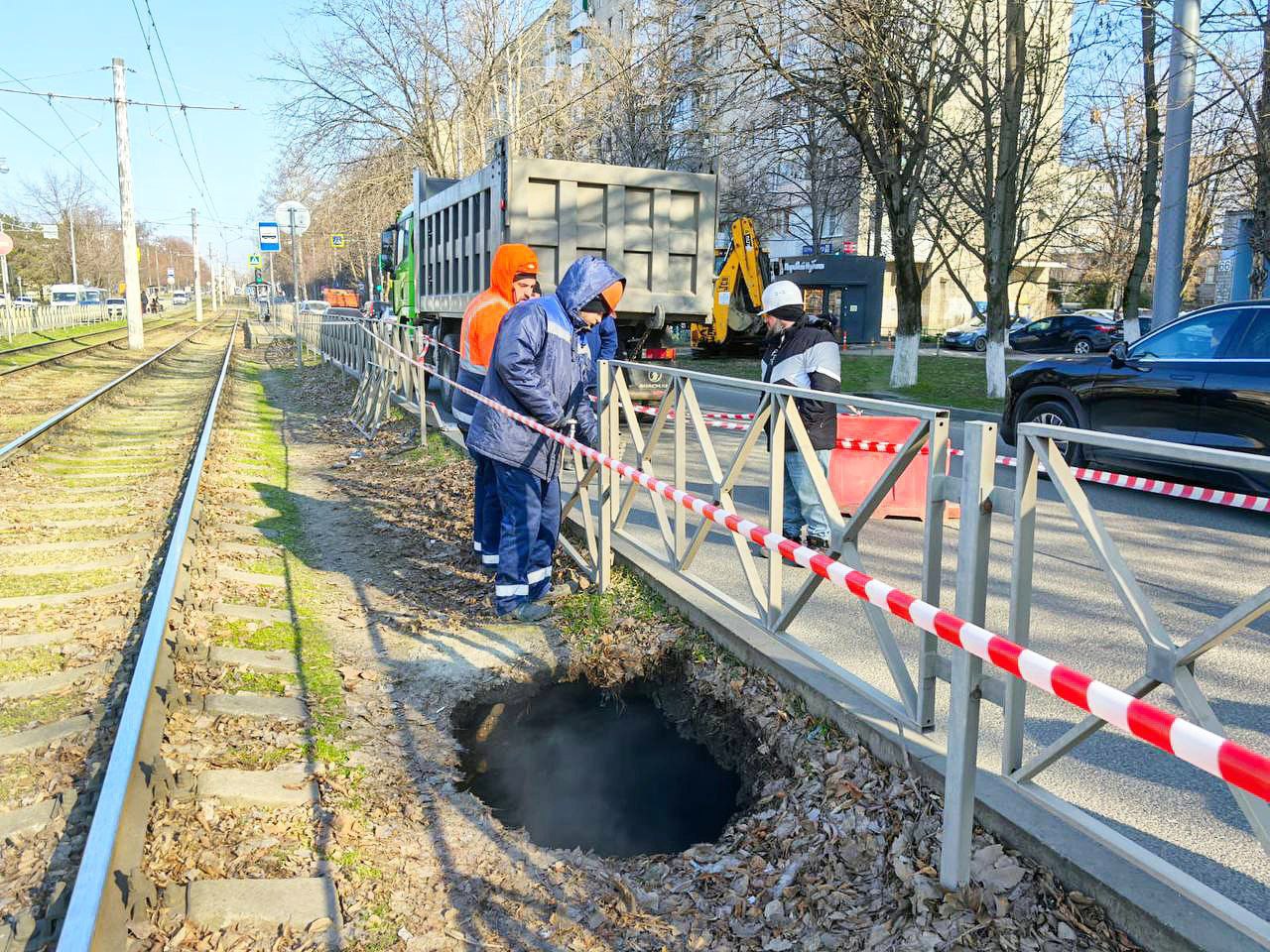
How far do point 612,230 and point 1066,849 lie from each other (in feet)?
29.2

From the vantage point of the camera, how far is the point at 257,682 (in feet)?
15.2

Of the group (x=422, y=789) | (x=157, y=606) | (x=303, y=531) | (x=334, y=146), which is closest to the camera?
(x=422, y=789)

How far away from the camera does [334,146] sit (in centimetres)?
2745

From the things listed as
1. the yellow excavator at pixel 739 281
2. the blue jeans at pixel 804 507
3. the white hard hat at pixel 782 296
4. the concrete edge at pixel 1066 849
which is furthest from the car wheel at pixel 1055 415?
the yellow excavator at pixel 739 281

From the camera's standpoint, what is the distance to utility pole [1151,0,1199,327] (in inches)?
440

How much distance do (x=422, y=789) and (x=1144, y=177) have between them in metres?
18.5

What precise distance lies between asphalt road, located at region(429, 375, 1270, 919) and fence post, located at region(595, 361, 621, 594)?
625 millimetres

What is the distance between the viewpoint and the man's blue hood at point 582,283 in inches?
209

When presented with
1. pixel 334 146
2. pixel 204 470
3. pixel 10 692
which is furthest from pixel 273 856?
pixel 334 146

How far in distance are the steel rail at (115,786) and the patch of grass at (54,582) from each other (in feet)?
1.32

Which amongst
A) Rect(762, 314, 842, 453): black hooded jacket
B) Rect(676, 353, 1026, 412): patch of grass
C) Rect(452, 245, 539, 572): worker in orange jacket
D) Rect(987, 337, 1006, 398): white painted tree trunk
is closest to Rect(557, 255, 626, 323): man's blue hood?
Rect(452, 245, 539, 572): worker in orange jacket

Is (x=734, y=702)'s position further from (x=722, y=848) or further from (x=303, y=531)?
(x=303, y=531)

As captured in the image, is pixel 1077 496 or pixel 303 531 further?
pixel 303 531

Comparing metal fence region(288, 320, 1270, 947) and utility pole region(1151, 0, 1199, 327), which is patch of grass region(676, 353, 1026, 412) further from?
metal fence region(288, 320, 1270, 947)
